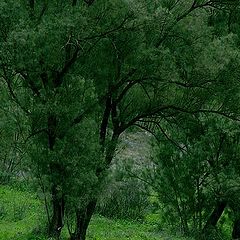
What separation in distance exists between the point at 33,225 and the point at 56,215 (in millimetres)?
2527

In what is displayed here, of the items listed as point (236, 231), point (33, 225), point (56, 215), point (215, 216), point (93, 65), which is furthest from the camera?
point (236, 231)

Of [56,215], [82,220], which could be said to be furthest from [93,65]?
[82,220]

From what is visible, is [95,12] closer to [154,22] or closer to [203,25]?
[154,22]

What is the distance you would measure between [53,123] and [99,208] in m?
9.97

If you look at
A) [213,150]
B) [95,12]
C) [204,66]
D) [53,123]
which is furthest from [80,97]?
[213,150]

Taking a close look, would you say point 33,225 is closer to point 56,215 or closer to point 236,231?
point 56,215

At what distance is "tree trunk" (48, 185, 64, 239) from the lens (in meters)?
12.0

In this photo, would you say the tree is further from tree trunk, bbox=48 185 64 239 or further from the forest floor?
the forest floor

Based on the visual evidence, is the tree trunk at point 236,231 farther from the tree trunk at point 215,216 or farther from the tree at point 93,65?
the tree at point 93,65

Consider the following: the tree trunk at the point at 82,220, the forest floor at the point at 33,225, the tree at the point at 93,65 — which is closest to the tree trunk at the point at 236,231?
the forest floor at the point at 33,225

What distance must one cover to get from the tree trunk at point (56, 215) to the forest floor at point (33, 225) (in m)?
0.42

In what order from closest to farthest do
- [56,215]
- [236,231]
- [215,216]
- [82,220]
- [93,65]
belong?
[93,65], [56,215], [82,220], [215,216], [236,231]

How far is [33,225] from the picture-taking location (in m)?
15.0

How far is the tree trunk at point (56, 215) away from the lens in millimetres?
12013
